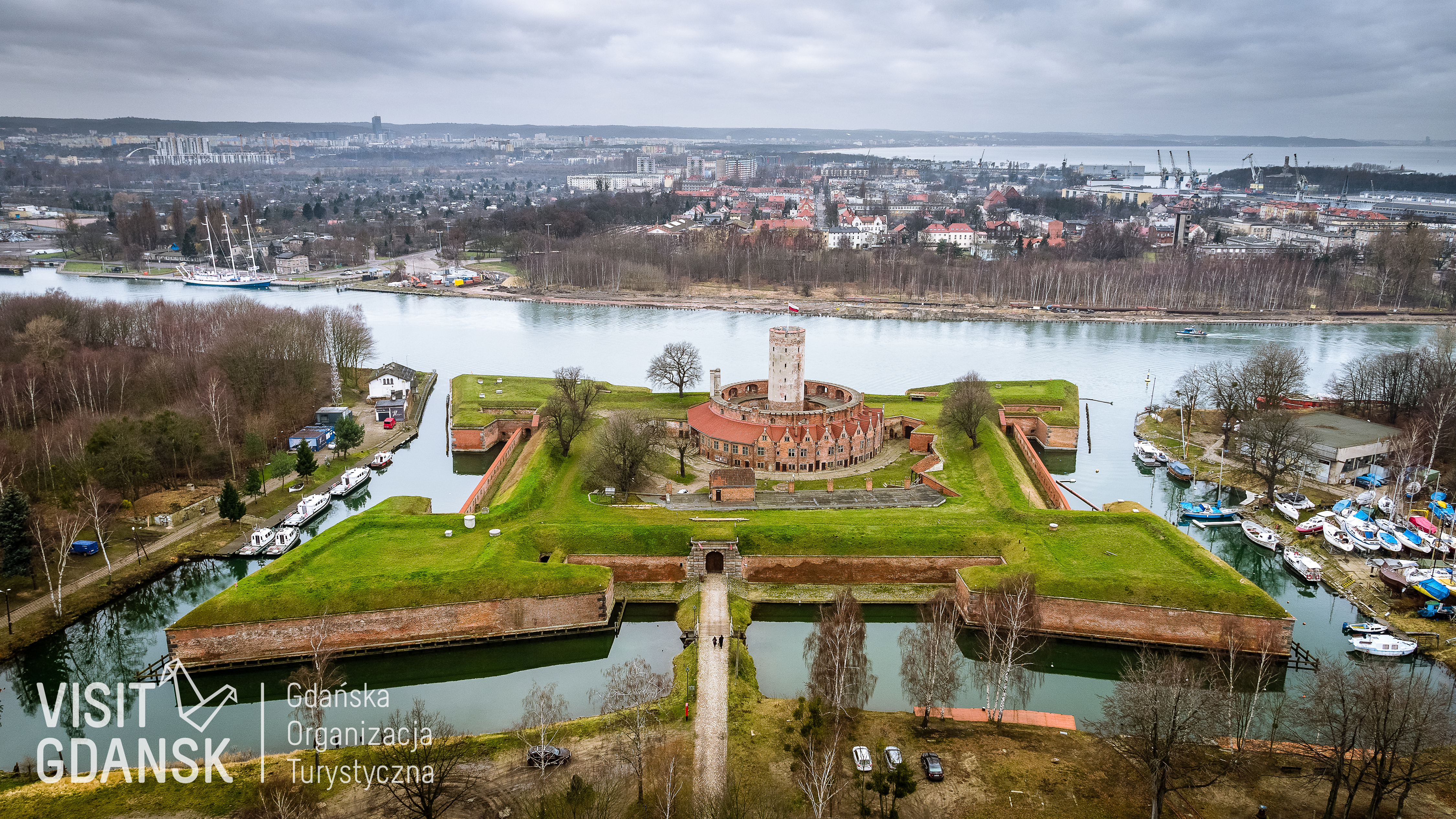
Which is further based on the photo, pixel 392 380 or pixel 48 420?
pixel 392 380

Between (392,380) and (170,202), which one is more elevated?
(170,202)

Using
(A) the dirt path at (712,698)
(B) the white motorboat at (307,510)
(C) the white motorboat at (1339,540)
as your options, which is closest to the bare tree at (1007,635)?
(A) the dirt path at (712,698)

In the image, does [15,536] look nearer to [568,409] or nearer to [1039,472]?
[568,409]

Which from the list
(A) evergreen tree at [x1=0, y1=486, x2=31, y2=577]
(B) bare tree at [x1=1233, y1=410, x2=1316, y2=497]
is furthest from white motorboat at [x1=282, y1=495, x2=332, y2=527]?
(B) bare tree at [x1=1233, y1=410, x2=1316, y2=497]

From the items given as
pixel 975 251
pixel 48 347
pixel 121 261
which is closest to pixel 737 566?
pixel 48 347

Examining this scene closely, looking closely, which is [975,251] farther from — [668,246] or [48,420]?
[48,420]

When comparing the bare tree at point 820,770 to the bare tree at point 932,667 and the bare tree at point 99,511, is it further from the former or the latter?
the bare tree at point 99,511

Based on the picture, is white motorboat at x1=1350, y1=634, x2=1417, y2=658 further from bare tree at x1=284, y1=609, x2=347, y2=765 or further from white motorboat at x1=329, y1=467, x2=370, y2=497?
white motorboat at x1=329, y1=467, x2=370, y2=497
